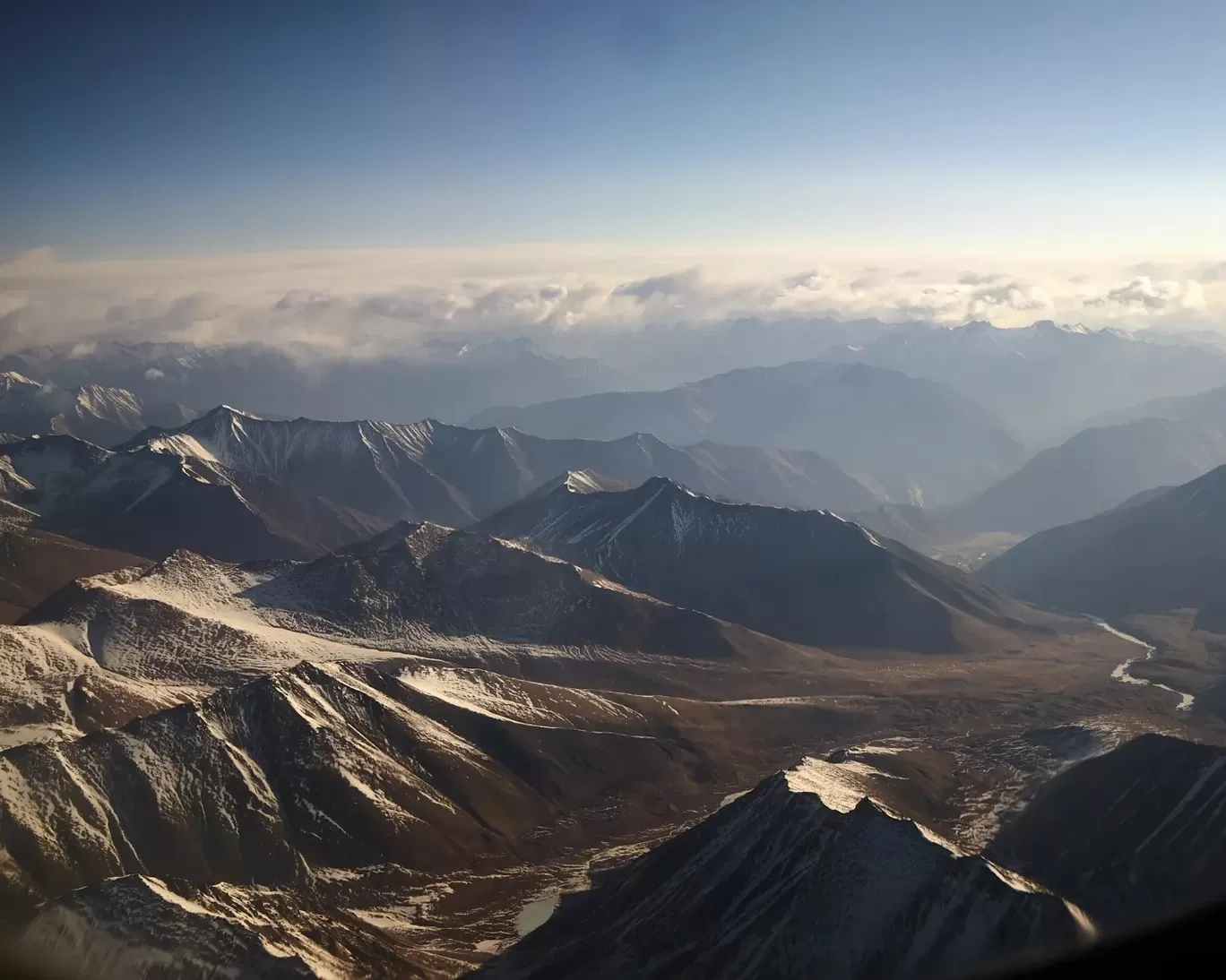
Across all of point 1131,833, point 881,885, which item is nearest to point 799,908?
point 881,885

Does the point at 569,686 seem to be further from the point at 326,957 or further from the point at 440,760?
the point at 326,957

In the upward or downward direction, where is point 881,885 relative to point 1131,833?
upward

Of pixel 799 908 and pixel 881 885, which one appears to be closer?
pixel 881 885

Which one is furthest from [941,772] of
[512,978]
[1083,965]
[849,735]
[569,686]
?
[1083,965]

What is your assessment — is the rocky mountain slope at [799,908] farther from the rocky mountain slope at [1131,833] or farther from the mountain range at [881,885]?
the rocky mountain slope at [1131,833]

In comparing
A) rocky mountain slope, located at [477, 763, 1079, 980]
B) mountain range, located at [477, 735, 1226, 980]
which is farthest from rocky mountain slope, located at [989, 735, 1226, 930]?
rocky mountain slope, located at [477, 763, 1079, 980]

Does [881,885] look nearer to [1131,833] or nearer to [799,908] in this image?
[799,908]

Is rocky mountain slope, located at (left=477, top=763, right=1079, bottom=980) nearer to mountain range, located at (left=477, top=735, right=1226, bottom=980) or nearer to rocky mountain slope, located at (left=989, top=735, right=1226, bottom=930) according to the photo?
mountain range, located at (left=477, top=735, right=1226, bottom=980)

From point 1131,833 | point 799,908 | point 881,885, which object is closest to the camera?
point 881,885

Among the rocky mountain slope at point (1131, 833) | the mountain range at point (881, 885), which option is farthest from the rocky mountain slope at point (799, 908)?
the rocky mountain slope at point (1131, 833)
